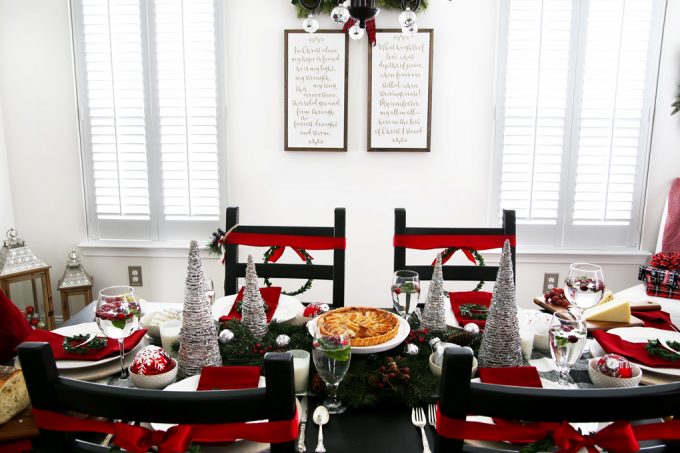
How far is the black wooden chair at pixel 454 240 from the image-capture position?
174 centimetres

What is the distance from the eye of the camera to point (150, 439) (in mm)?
635

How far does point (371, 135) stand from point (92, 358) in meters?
1.97

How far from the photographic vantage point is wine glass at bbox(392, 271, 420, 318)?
1274 millimetres

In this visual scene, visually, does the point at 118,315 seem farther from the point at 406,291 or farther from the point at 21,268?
the point at 21,268

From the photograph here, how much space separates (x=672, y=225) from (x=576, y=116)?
2.59ft

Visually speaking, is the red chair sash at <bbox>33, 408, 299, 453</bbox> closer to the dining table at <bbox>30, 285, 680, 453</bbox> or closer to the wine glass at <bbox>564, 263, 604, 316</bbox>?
the dining table at <bbox>30, 285, 680, 453</bbox>

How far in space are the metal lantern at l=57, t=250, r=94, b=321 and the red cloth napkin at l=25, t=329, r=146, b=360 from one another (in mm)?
1691

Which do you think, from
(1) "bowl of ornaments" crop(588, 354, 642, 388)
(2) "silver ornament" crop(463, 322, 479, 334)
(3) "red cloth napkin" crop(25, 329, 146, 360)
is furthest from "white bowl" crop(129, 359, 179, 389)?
(1) "bowl of ornaments" crop(588, 354, 642, 388)

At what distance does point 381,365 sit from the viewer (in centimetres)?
112

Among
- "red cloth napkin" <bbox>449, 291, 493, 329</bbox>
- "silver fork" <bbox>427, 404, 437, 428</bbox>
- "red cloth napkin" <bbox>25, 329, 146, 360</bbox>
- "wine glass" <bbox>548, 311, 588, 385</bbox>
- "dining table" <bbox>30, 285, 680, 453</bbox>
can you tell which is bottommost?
"dining table" <bbox>30, 285, 680, 453</bbox>

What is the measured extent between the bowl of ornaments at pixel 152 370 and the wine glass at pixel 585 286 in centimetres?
102

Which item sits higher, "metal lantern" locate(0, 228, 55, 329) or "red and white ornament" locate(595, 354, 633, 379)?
"red and white ornament" locate(595, 354, 633, 379)

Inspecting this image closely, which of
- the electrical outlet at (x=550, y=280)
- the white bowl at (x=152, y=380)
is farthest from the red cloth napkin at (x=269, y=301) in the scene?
the electrical outlet at (x=550, y=280)

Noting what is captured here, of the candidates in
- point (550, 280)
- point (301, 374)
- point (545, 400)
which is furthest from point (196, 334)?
point (550, 280)
